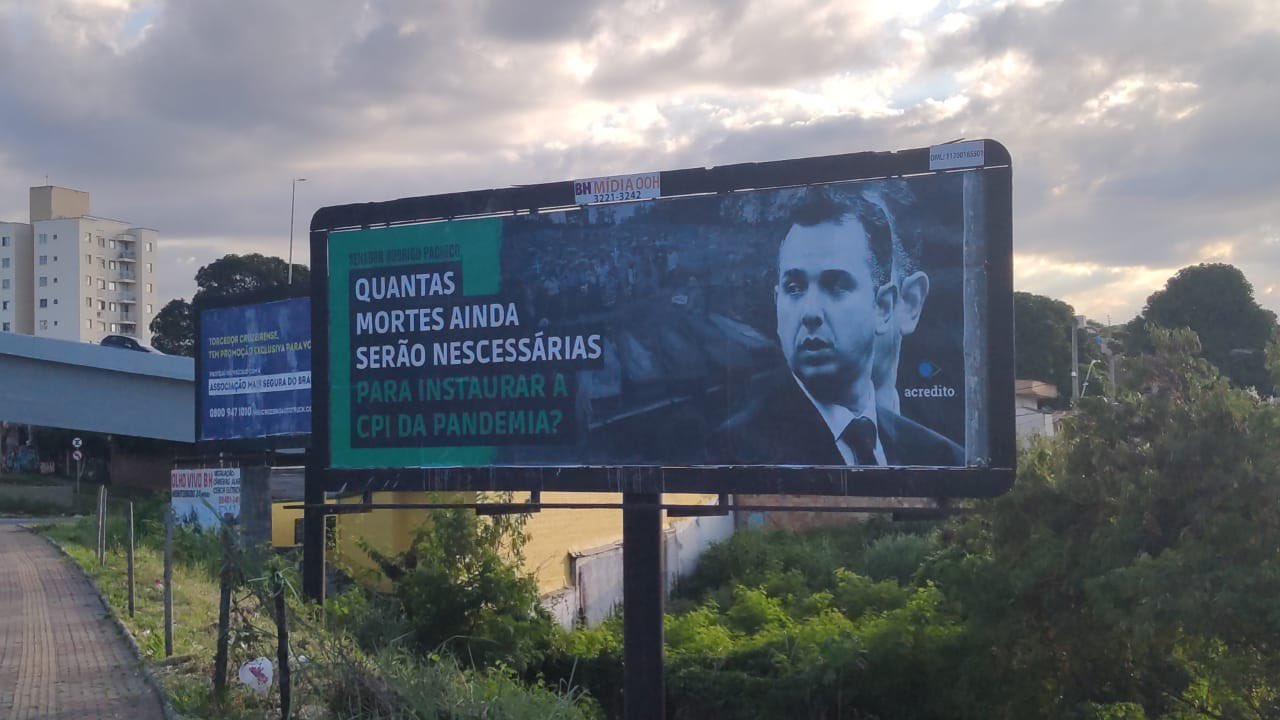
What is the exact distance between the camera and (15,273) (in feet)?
312

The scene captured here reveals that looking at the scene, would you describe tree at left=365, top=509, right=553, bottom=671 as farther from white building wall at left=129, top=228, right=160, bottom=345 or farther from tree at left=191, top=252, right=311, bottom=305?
white building wall at left=129, top=228, right=160, bottom=345

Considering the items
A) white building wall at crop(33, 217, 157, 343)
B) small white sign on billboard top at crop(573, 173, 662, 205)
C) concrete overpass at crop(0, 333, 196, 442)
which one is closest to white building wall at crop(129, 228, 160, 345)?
white building wall at crop(33, 217, 157, 343)

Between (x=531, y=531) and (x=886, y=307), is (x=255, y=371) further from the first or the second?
(x=886, y=307)

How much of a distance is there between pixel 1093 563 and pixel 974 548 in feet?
5.00

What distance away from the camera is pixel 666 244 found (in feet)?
31.3

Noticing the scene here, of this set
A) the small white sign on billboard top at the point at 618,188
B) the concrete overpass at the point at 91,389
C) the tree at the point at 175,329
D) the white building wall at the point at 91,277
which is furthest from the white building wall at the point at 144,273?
the small white sign on billboard top at the point at 618,188

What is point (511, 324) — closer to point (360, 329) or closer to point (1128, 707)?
point (360, 329)

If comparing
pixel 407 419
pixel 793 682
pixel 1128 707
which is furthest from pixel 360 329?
pixel 1128 707

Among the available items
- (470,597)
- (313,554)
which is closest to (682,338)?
(470,597)

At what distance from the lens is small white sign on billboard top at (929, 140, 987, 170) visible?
337 inches

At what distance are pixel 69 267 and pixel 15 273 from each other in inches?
174

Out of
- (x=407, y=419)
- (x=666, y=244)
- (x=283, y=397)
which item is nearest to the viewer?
(x=666, y=244)

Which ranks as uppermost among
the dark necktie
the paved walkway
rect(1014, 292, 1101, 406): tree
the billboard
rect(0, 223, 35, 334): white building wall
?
rect(0, 223, 35, 334): white building wall

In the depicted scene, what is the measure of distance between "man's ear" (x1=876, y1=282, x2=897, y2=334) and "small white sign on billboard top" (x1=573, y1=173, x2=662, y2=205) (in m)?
2.03
